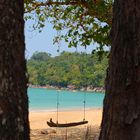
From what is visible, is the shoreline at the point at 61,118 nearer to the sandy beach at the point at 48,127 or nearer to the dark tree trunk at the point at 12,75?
the sandy beach at the point at 48,127

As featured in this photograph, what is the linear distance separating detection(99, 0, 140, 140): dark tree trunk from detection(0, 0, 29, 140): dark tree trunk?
0.51 m

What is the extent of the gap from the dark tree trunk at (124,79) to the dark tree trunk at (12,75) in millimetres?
510

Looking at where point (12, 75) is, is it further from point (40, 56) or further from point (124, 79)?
point (40, 56)

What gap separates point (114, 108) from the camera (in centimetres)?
271

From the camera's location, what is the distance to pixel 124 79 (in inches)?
106

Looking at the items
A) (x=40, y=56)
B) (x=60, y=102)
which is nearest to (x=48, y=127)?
(x=60, y=102)

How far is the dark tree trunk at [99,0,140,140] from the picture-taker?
2611mm

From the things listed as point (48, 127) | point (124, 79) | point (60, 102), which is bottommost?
point (60, 102)

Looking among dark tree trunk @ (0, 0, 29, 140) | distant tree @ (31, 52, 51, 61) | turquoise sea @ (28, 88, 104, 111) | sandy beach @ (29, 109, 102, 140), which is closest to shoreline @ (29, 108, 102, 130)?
sandy beach @ (29, 109, 102, 140)

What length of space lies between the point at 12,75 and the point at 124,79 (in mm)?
670

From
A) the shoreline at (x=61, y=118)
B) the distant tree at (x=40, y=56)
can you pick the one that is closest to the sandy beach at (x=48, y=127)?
the shoreline at (x=61, y=118)

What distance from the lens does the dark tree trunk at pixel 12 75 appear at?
9.11ft

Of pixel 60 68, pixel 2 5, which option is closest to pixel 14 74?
pixel 2 5

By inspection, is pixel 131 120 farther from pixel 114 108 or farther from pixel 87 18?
pixel 87 18
